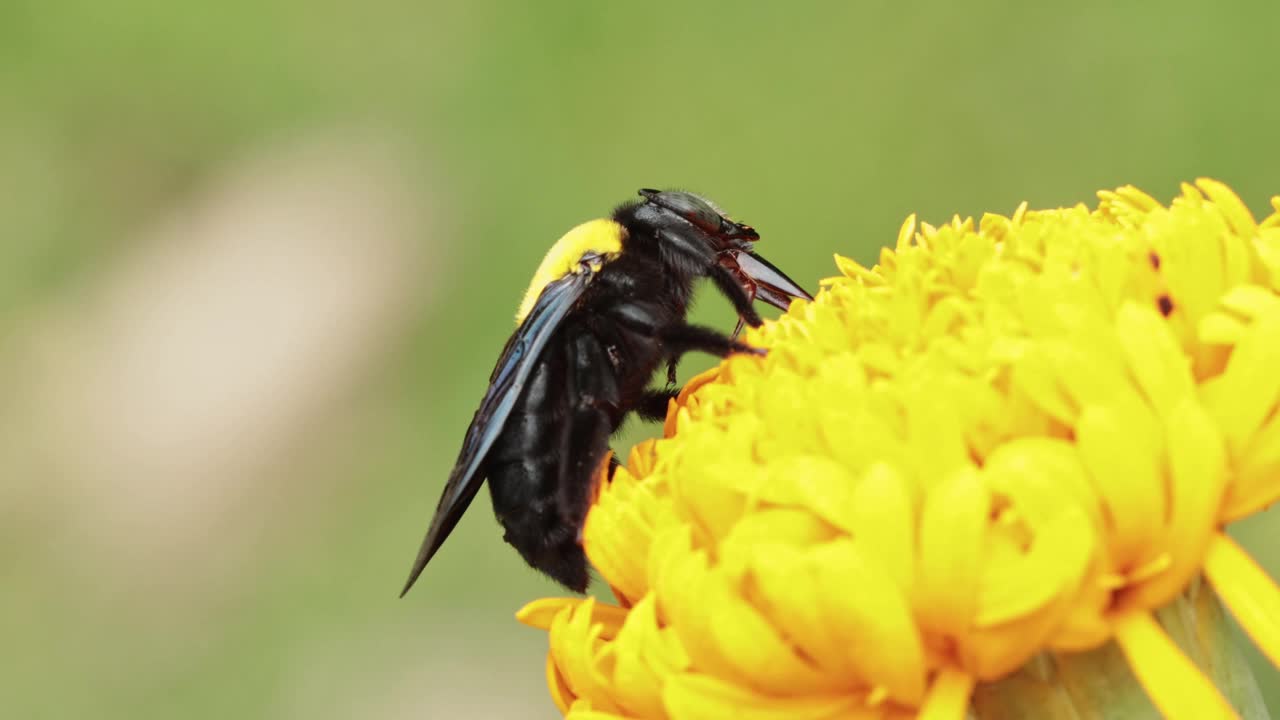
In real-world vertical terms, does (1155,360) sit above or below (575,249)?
below

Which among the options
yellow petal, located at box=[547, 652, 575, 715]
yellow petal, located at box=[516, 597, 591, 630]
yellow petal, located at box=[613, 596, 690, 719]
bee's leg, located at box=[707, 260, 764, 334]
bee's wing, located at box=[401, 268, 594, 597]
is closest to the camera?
yellow petal, located at box=[613, 596, 690, 719]

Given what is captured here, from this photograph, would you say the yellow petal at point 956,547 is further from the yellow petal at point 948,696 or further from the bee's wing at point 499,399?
the bee's wing at point 499,399

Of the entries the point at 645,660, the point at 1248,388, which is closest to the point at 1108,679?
the point at 1248,388

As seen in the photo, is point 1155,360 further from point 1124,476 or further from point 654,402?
point 654,402

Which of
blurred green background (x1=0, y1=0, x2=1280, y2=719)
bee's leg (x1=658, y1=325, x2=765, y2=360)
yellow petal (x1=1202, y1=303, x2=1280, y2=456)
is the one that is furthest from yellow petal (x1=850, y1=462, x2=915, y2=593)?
blurred green background (x1=0, y1=0, x2=1280, y2=719)

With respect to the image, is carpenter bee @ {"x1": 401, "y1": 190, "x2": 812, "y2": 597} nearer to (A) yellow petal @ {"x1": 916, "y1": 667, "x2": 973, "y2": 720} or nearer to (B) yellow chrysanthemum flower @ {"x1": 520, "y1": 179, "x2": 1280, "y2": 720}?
(B) yellow chrysanthemum flower @ {"x1": 520, "y1": 179, "x2": 1280, "y2": 720}
